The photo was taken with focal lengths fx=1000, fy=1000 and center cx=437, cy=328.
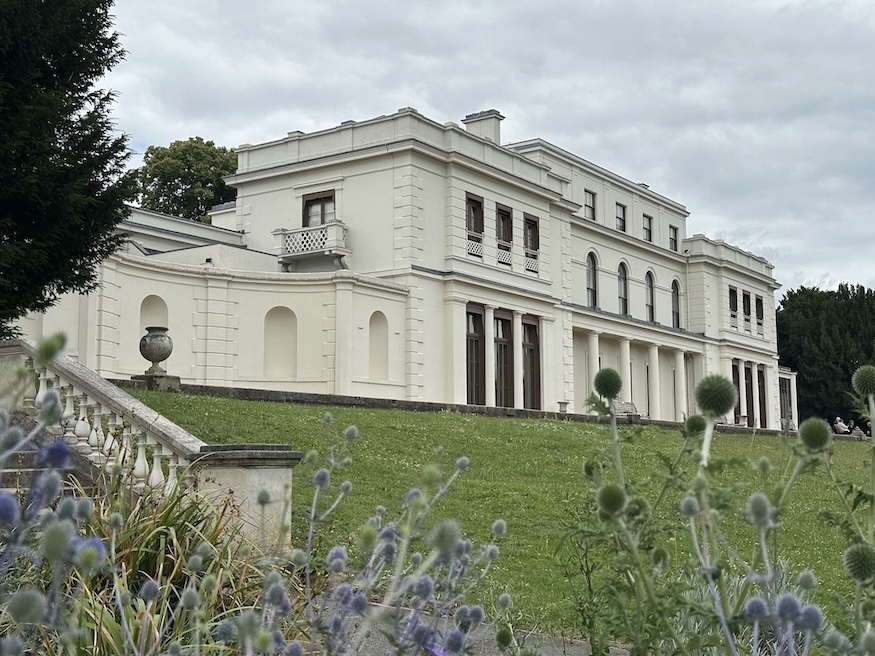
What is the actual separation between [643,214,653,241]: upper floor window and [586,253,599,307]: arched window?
623 centimetres

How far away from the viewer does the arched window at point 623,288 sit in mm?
41312

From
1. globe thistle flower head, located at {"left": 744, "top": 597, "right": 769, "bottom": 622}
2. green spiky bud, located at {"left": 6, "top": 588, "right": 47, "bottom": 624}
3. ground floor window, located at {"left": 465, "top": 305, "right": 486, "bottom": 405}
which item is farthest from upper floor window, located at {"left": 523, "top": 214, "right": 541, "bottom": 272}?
green spiky bud, located at {"left": 6, "top": 588, "right": 47, "bottom": 624}

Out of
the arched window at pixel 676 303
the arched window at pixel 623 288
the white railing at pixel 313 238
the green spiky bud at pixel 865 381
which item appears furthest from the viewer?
the arched window at pixel 676 303

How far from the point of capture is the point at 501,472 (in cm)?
1462

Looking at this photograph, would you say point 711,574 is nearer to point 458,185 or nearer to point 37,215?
point 37,215

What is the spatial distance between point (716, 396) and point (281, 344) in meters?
25.1

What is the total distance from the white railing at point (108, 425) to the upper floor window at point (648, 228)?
37.2m

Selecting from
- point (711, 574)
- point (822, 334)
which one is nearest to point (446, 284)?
point (711, 574)

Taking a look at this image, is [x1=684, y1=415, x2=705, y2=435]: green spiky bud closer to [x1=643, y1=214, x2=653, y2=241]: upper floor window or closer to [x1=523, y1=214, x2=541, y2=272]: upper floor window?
[x1=523, y1=214, x2=541, y2=272]: upper floor window

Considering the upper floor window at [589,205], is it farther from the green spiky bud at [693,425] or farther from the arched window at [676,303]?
the green spiky bud at [693,425]

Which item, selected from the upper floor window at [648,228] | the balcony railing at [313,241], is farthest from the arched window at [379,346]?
the upper floor window at [648,228]

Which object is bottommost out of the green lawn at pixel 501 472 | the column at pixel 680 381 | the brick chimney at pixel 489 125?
the green lawn at pixel 501 472

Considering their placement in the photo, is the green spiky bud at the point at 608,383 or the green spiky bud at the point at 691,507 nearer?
the green spiky bud at the point at 691,507

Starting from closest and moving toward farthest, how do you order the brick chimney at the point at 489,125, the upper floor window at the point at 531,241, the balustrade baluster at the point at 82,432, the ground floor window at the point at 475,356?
1. the balustrade baluster at the point at 82,432
2. the ground floor window at the point at 475,356
3. the upper floor window at the point at 531,241
4. the brick chimney at the point at 489,125
